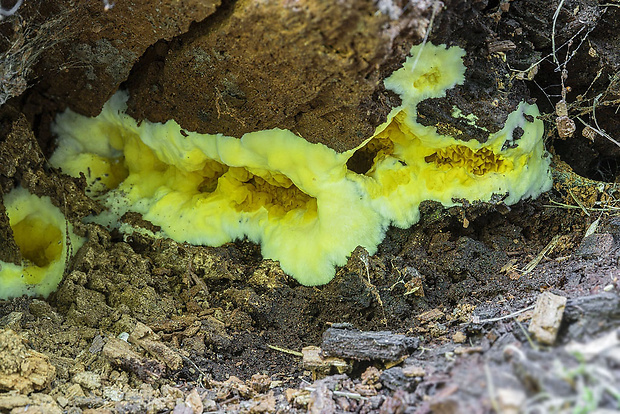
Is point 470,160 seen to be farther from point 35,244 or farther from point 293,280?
point 35,244

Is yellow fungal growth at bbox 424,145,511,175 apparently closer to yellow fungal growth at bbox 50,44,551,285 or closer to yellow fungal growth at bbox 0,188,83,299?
yellow fungal growth at bbox 50,44,551,285

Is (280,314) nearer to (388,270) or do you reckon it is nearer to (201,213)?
(388,270)

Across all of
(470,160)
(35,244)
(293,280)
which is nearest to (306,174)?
(293,280)

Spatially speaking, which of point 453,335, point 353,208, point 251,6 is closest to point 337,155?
point 353,208

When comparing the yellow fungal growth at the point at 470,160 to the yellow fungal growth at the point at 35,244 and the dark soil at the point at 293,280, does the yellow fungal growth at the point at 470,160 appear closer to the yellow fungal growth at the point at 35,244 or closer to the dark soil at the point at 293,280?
the dark soil at the point at 293,280

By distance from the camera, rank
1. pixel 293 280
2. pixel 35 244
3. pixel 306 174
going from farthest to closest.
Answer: pixel 35 244 → pixel 293 280 → pixel 306 174

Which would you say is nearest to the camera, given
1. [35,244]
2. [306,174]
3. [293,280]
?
[306,174]

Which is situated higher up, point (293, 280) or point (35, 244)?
point (35, 244)

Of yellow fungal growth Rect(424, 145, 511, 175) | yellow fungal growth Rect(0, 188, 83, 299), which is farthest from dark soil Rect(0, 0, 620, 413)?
yellow fungal growth Rect(424, 145, 511, 175)
